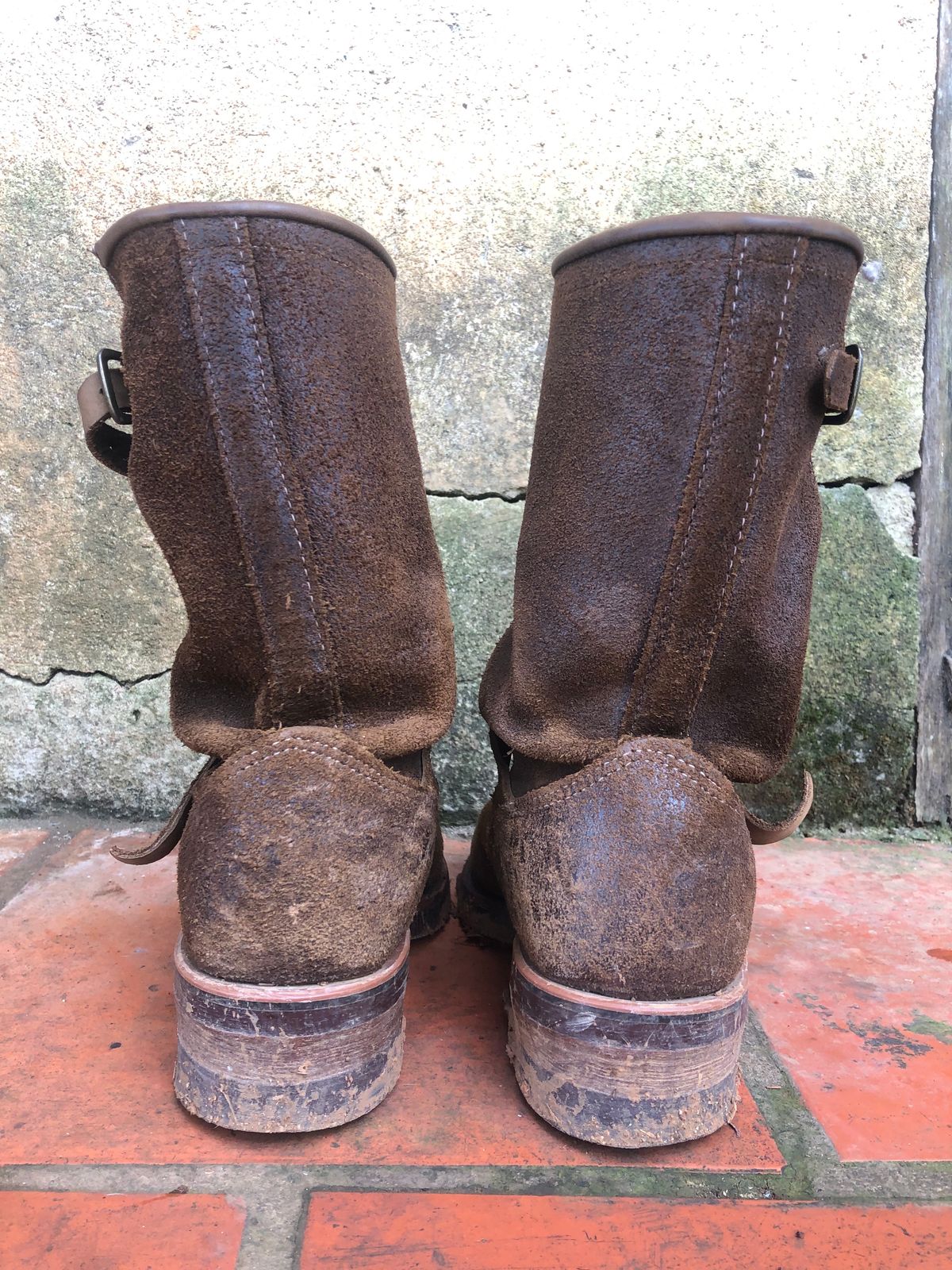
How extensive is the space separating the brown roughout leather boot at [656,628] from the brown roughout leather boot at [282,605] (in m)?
0.13

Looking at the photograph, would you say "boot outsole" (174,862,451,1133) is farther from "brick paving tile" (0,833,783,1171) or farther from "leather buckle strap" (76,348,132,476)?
"leather buckle strap" (76,348,132,476)

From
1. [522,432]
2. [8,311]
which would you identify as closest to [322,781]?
[522,432]

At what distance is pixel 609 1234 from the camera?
57 cm

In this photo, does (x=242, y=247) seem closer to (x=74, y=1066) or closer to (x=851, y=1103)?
(x=74, y=1066)

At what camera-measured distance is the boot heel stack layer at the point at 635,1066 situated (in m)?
0.63

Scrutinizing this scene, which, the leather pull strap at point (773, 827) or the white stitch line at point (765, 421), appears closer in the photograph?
the white stitch line at point (765, 421)

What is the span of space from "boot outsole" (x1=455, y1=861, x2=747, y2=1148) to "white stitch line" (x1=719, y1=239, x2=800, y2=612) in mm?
316

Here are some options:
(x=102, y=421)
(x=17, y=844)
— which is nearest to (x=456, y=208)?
(x=102, y=421)

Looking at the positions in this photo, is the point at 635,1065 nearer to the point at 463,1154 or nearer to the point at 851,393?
the point at 463,1154

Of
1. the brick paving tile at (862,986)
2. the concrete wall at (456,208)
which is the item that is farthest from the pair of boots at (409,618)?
the concrete wall at (456,208)

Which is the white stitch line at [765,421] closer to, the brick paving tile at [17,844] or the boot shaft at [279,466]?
the boot shaft at [279,466]

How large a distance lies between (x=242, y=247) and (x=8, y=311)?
851 mm

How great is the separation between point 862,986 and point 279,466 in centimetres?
77

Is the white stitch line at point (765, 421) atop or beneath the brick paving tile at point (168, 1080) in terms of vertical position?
atop
